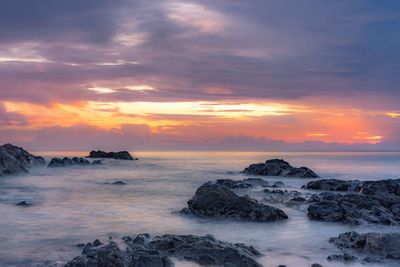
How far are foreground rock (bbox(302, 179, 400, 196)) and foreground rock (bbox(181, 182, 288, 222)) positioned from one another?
52.0 feet

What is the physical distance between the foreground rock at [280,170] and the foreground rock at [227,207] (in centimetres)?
3751

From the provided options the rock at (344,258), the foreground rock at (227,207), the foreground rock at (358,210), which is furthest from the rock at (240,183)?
the rock at (344,258)

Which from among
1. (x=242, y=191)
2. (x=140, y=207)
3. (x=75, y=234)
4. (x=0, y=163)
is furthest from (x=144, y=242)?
(x=0, y=163)

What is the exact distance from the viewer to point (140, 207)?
29.6m

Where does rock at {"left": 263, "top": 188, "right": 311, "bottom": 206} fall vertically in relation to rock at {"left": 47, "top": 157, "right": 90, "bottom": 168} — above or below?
below

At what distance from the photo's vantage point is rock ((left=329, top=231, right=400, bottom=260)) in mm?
15547

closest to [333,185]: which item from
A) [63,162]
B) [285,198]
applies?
[285,198]

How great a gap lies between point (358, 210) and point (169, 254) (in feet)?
44.0

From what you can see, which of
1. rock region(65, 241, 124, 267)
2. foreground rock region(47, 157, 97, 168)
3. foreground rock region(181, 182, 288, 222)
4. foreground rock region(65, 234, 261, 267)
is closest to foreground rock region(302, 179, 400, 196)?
foreground rock region(181, 182, 288, 222)

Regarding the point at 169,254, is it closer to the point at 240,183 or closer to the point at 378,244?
the point at 378,244

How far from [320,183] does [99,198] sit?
21.3m

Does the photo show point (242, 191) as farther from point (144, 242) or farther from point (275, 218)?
point (144, 242)

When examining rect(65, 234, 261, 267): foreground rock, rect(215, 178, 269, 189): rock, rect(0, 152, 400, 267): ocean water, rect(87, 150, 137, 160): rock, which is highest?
rect(87, 150, 137, 160): rock

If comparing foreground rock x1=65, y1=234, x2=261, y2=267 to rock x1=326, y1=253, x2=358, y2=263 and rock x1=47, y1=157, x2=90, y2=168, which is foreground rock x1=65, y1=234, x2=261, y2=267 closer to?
rock x1=326, y1=253, x2=358, y2=263
